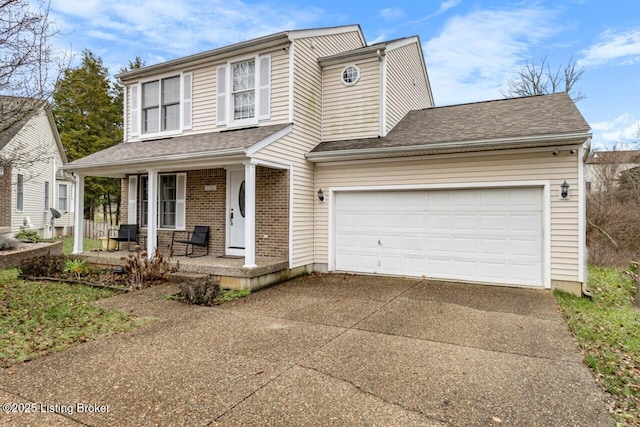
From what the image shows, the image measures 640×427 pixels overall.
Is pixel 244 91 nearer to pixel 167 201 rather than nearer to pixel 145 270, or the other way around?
pixel 167 201

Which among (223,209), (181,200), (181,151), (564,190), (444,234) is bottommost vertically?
(444,234)

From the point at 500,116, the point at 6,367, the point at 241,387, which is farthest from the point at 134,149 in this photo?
the point at 500,116

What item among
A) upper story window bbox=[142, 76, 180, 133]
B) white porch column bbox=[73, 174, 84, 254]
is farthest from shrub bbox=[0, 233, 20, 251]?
upper story window bbox=[142, 76, 180, 133]

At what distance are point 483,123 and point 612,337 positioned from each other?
17.9 feet

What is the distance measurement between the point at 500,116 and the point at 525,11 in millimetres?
7429

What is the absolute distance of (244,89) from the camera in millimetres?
9859

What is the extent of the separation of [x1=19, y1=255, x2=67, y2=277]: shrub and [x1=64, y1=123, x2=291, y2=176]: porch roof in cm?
246

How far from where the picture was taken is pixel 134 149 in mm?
10547

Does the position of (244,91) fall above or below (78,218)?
above

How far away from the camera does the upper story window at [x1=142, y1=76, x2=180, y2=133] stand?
11.0m

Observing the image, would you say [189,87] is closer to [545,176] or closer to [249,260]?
[249,260]

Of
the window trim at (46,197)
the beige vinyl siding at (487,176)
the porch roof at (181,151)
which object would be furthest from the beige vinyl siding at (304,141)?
the window trim at (46,197)

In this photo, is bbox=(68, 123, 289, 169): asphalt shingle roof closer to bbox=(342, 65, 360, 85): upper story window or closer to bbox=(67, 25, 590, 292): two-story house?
bbox=(67, 25, 590, 292): two-story house

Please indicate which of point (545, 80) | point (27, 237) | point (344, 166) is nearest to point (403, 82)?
point (344, 166)
